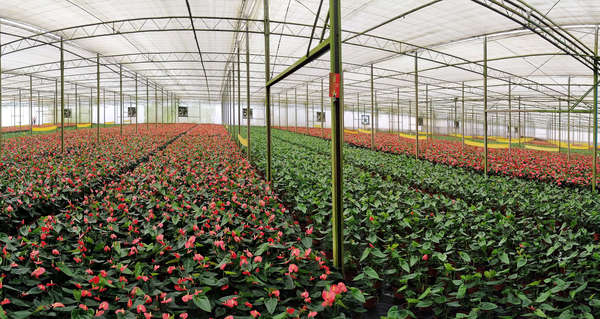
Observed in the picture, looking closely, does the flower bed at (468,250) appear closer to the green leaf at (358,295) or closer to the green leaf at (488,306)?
the green leaf at (488,306)

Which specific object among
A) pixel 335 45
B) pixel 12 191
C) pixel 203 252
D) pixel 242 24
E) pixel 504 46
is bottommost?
pixel 203 252

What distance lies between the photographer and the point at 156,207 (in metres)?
3.94

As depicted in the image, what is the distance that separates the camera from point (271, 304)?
196 cm

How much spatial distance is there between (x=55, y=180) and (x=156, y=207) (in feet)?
9.67

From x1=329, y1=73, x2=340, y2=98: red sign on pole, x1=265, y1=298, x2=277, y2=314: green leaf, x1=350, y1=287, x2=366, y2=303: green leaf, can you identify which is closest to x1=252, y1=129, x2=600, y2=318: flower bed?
x1=350, y1=287, x2=366, y2=303: green leaf

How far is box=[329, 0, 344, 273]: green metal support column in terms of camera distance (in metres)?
2.37

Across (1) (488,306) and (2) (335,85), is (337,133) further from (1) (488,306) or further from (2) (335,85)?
(1) (488,306)

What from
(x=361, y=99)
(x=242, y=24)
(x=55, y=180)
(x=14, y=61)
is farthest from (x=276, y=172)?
(x=361, y=99)

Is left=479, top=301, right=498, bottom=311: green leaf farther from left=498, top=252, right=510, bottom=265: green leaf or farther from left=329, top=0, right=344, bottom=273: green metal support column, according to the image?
left=329, top=0, right=344, bottom=273: green metal support column

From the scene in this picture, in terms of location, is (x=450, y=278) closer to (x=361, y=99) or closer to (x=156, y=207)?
(x=156, y=207)

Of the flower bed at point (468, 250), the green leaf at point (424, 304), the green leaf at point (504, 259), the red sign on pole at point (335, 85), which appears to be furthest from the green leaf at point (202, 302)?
the green leaf at point (504, 259)

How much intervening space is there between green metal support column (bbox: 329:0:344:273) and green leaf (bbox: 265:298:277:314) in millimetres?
722

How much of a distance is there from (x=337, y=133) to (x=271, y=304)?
1298mm

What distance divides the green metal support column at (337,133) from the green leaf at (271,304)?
2.37 feet
